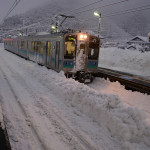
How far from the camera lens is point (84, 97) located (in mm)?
6254

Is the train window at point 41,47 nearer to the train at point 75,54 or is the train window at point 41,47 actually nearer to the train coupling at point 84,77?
the train at point 75,54

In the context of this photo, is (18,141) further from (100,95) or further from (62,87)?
(62,87)

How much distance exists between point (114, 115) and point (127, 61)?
16.6 meters

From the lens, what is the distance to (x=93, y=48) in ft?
36.2

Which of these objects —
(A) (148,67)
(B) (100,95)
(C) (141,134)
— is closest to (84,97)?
(B) (100,95)

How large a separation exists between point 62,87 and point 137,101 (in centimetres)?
382

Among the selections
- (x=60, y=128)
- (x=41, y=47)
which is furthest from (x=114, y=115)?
(x=41, y=47)

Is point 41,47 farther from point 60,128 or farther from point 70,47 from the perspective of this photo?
point 60,128

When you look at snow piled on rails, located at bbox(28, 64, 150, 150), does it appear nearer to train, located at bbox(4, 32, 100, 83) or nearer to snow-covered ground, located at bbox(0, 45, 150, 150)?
snow-covered ground, located at bbox(0, 45, 150, 150)

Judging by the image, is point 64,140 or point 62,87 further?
point 62,87

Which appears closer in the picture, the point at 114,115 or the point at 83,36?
the point at 114,115

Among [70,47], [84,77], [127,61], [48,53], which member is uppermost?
[70,47]

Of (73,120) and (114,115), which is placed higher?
(114,115)

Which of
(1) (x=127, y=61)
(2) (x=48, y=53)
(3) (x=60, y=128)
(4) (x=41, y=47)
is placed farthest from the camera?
(1) (x=127, y=61)
